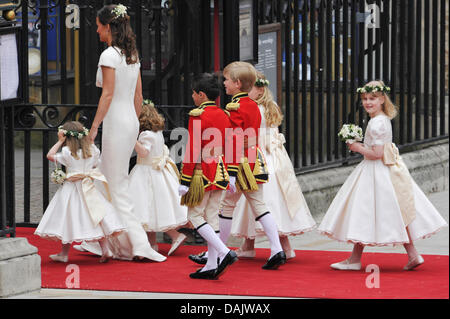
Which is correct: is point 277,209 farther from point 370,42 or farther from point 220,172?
point 370,42

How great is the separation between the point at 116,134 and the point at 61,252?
40.8 inches

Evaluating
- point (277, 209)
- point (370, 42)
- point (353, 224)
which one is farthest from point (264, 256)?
point (370, 42)

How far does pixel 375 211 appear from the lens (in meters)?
8.29

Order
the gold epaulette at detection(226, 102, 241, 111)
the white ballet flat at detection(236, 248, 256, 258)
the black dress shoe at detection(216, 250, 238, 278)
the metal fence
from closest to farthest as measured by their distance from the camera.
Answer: the black dress shoe at detection(216, 250, 238, 278) < the gold epaulette at detection(226, 102, 241, 111) < the white ballet flat at detection(236, 248, 256, 258) < the metal fence

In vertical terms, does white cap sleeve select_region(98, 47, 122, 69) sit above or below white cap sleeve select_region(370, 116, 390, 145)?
above

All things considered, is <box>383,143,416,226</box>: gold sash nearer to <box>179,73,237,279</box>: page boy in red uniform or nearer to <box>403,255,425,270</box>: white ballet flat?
<box>403,255,425,270</box>: white ballet flat

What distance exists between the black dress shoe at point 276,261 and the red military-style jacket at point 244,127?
556mm

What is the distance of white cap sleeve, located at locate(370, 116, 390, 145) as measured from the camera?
8.33 m

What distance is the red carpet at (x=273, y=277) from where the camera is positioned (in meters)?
7.41

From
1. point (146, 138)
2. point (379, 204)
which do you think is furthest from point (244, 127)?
point (146, 138)

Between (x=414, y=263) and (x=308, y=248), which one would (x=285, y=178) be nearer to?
(x=308, y=248)

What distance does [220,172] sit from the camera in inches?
310

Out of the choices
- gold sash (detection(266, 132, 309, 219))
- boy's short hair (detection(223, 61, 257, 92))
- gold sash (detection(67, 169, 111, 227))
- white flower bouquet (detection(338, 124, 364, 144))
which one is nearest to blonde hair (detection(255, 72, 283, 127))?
gold sash (detection(266, 132, 309, 219))

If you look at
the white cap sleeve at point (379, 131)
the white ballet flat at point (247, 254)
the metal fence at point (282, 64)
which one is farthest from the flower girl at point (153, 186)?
the white cap sleeve at point (379, 131)
